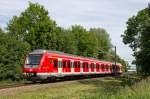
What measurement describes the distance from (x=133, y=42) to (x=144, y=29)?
1229 inches

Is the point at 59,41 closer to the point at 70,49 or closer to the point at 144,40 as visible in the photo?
the point at 70,49

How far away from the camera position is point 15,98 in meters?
21.1

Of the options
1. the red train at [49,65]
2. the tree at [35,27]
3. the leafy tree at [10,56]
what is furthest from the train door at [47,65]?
the tree at [35,27]

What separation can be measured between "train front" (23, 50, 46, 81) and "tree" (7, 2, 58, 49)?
27591mm

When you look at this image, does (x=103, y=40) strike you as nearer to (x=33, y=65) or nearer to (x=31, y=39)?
(x=31, y=39)

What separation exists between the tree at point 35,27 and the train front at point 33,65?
90.5 feet

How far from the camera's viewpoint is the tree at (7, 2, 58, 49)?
218 feet

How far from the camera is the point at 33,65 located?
120 feet

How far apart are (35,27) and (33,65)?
31.8 metres

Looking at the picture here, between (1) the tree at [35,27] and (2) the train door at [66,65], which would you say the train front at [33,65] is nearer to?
(2) the train door at [66,65]

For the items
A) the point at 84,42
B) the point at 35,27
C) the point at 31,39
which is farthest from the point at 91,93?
the point at 84,42

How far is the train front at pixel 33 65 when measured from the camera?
36.0m

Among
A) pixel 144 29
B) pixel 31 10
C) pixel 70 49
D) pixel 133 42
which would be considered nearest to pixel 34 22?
pixel 31 10

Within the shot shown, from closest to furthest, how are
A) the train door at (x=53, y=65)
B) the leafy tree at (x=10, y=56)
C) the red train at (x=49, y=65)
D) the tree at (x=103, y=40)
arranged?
the red train at (x=49, y=65) → the train door at (x=53, y=65) → the leafy tree at (x=10, y=56) → the tree at (x=103, y=40)
